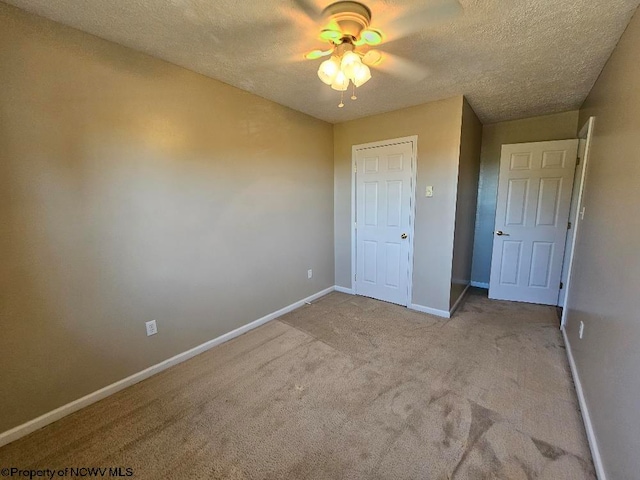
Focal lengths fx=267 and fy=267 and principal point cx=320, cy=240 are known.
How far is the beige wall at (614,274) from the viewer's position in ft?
3.84

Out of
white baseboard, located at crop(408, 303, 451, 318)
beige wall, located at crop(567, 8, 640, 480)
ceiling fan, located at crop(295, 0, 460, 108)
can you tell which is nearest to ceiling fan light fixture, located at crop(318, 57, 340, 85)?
ceiling fan, located at crop(295, 0, 460, 108)

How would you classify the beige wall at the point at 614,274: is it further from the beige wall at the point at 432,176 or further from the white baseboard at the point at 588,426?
the beige wall at the point at 432,176

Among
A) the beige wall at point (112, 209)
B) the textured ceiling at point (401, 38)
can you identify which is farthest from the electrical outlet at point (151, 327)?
the textured ceiling at point (401, 38)

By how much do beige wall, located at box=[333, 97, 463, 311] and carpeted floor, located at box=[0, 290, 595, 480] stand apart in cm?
67

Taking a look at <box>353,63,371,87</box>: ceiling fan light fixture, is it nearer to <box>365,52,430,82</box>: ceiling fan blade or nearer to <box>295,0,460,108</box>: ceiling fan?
<box>295,0,460,108</box>: ceiling fan

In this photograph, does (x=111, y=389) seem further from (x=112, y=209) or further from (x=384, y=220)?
(x=384, y=220)

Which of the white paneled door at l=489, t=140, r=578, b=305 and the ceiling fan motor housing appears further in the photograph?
the white paneled door at l=489, t=140, r=578, b=305

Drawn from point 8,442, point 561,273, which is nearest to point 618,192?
point 561,273

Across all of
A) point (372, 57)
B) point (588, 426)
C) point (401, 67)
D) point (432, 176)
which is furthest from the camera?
point (432, 176)

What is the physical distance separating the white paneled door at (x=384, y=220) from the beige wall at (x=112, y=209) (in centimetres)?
129

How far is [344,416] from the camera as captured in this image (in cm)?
170

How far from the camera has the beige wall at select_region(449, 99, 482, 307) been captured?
2.93 m

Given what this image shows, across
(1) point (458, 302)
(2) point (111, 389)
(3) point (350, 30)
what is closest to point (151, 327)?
(2) point (111, 389)

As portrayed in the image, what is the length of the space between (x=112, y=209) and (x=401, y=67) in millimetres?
2357
